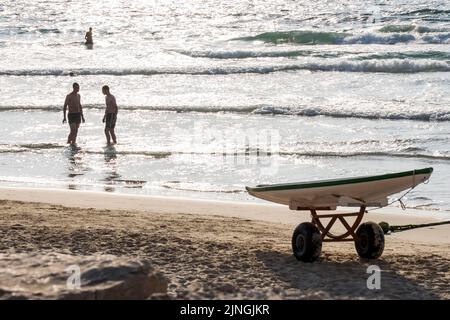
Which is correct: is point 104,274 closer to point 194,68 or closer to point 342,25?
point 194,68

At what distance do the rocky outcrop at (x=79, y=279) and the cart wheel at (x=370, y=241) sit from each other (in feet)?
8.77

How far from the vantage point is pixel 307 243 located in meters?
8.39

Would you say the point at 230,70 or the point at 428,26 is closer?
the point at 230,70

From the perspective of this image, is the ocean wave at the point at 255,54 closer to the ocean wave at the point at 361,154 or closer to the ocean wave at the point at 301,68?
the ocean wave at the point at 301,68

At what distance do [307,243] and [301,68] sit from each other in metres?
23.6

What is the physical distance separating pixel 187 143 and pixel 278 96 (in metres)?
7.44

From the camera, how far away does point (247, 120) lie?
2167 cm

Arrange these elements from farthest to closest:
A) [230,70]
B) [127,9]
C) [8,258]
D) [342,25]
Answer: [127,9], [342,25], [230,70], [8,258]

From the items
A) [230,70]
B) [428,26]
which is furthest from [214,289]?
[428,26]

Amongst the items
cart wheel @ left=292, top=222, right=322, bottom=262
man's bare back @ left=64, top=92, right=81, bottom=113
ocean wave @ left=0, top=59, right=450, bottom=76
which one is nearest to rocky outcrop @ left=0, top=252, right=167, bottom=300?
cart wheel @ left=292, top=222, right=322, bottom=262

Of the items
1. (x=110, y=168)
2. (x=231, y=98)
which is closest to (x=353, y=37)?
(x=231, y=98)

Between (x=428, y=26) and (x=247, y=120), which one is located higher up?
(x=428, y=26)

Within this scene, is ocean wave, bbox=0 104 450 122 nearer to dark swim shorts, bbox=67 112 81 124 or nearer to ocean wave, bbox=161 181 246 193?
dark swim shorts, bbox=67 112 81 124
